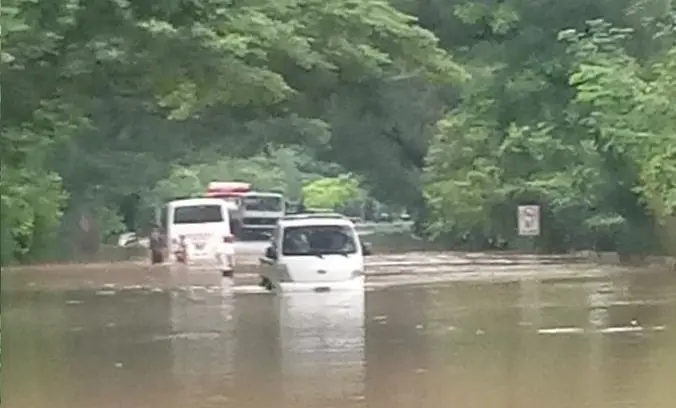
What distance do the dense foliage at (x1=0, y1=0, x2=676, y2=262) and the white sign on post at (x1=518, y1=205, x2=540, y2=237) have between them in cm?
27

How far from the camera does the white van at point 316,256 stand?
26.7m

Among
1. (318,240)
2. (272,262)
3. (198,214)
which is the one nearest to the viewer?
(318,240)

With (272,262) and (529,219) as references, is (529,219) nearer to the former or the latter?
(529,219)

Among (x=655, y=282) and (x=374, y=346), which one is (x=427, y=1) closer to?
(x=655, y=282)

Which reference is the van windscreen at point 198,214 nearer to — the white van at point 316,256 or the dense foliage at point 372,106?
the dense foliage at point 372,106

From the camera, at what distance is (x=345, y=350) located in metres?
16.5

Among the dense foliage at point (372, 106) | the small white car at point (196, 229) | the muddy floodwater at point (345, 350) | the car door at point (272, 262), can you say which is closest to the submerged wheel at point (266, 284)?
the car door at point (272, 262)

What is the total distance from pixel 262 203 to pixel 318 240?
2816cm

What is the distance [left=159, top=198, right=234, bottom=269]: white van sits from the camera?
4478 centimetres

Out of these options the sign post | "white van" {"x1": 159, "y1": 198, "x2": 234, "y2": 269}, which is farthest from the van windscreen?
the sign post

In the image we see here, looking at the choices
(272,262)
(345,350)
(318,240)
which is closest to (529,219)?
(272,262)

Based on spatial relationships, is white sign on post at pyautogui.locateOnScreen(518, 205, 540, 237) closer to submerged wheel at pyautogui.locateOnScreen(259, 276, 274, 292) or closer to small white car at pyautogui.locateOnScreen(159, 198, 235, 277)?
small white car at pyautogui.locateOnScreen(159, 198, 235, 277)

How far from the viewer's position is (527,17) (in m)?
41.6

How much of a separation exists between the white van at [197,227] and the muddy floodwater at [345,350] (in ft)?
57.3
